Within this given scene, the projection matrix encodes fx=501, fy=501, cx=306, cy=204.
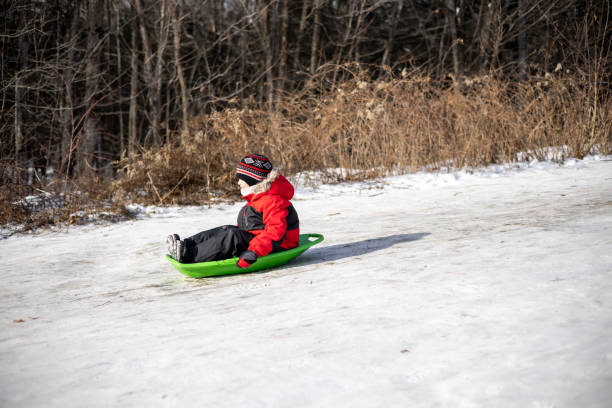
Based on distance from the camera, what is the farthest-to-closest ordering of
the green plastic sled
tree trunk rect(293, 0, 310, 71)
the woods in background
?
tree trunk rect(293, 0, 310, 71) → the woods in background → the green plastic sled

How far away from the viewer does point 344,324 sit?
7.33ft

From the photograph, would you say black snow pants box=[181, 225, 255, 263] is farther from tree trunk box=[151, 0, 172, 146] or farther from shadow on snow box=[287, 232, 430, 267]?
tree trunk box=[151, 0, 172, 146]

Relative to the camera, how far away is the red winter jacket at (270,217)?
3.40 meters

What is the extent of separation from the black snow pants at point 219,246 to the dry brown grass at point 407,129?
13.4 ft

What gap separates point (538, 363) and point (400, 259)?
170 centimetres

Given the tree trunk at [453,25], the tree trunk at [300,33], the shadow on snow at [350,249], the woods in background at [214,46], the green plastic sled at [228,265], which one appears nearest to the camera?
the green plastic sled at [228,265]

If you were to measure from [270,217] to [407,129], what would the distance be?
17.1 ft

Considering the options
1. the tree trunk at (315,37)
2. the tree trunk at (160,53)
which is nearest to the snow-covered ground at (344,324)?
the tree trunk at (160,53)

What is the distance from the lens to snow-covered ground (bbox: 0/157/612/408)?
66.2 inches

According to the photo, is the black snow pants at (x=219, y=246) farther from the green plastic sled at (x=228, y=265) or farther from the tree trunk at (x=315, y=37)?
the tree trunk at (x=315, y=37)

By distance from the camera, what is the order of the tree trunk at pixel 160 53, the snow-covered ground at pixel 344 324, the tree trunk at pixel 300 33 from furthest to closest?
the tree trunk at pixel 300 33 < the tree trunk at pixel 160 53 < the snow-covered ground at pixel 344 324

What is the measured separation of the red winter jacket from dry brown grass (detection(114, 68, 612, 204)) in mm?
4020

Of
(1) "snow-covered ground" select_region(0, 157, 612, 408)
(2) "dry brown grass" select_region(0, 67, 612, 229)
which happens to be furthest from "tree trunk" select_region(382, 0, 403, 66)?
(1) "snow-covered ground" select_region(0, 157, 612, 408)

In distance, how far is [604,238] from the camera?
3320mm
